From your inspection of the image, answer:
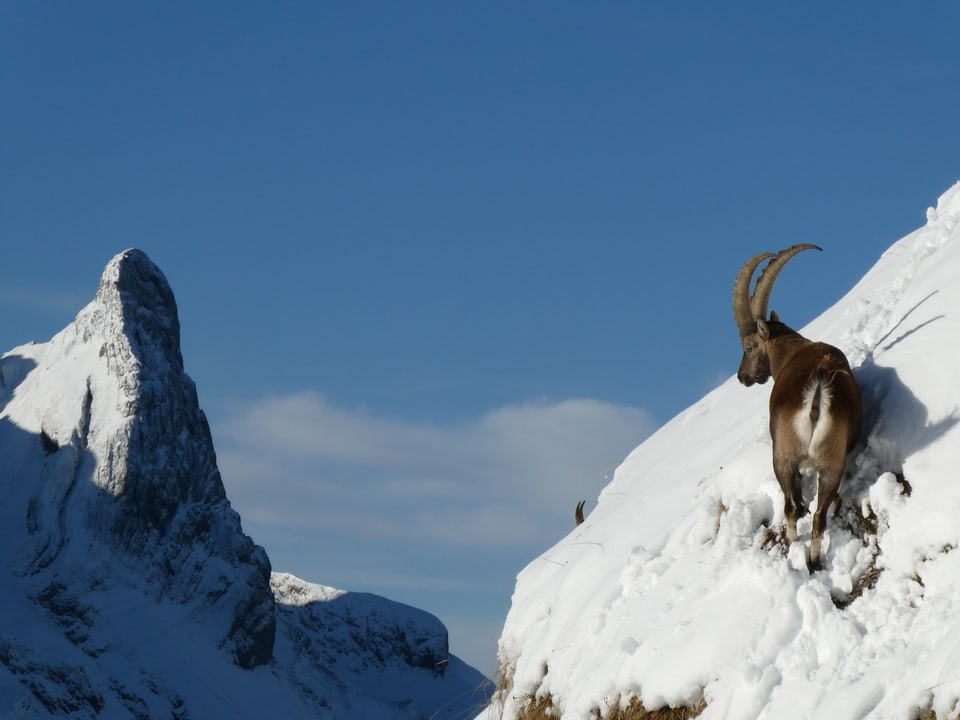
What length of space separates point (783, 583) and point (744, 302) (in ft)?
13.4

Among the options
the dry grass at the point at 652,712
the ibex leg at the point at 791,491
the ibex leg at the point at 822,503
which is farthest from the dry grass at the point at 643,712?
the ibex leg at the point at 791,491

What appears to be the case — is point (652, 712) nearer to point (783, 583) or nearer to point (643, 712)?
point (643, 712)

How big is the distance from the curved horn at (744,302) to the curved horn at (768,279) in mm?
66

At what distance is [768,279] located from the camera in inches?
452

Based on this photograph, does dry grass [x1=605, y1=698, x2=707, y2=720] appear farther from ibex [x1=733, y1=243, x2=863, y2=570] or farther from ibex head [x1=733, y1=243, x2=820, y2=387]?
ibex head [x1=733, y1=243, x2=820, y2=387]

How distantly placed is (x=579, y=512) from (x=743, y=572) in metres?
5.77

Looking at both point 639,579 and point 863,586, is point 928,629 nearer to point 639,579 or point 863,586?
point 863,586

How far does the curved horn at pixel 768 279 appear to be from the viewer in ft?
36.7

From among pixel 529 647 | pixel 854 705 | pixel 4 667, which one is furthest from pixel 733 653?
pixel 4 667

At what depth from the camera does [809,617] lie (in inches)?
317

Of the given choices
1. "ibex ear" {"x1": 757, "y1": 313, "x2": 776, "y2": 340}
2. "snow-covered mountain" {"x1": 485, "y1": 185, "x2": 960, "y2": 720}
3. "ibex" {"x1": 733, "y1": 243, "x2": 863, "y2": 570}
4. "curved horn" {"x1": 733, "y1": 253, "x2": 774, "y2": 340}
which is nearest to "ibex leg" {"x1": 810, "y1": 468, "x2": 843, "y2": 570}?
"ibex" {"x1": 733, "y1": 243, "x2": 863, "y2": 570}

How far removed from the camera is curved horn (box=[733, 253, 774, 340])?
1155 centimetres

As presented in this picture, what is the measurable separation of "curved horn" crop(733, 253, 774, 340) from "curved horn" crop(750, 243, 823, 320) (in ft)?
0.22

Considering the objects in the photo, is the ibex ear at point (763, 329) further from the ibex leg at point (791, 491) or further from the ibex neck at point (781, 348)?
the ibex leg at point (791, 491)
